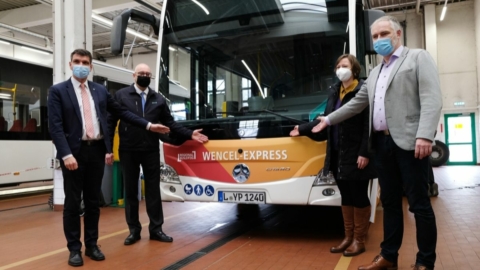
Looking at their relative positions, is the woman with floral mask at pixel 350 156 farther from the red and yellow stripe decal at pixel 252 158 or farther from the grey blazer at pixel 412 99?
the grey blazer at pixel 412 99

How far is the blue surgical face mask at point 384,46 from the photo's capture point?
331 centimetres

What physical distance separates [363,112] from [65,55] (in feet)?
18.5

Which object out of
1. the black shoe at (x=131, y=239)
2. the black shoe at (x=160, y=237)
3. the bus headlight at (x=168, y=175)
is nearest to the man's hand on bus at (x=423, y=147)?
the bus headlight at (x=168, y=175)

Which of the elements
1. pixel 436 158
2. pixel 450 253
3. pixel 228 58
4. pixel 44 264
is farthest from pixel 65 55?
pixel 436 158

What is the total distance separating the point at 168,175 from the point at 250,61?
5.38 ft

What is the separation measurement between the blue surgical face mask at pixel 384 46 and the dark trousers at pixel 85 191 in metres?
2.72

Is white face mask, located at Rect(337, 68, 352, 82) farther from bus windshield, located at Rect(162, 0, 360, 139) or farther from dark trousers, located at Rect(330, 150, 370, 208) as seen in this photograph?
dark trousers, located at Rect(330, 150, 370, 208)

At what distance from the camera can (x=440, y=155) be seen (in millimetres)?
17469

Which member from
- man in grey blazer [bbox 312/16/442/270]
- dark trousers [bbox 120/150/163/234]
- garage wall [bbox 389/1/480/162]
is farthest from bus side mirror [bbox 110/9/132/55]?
garage wall [bbox 389/1/480/162]

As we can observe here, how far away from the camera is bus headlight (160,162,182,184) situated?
191 inches

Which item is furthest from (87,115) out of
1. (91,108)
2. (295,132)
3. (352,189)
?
(352,189)

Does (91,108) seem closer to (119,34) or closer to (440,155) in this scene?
(119,34)

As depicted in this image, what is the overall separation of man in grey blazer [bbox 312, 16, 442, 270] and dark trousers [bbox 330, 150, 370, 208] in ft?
1.64

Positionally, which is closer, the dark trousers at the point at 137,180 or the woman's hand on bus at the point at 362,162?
the woman's hand on bus at the point at 362,162
